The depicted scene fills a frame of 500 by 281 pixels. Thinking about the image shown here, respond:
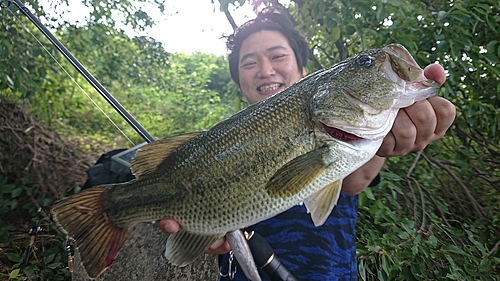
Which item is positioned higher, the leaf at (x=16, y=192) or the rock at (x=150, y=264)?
the leaf at (x=16, y=192)

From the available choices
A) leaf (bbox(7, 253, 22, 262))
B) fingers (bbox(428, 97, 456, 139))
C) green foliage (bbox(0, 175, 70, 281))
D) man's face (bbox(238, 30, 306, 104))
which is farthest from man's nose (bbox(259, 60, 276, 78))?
leaf (bbox(7, 253, 22, 262))

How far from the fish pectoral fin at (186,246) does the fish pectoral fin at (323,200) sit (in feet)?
1.32

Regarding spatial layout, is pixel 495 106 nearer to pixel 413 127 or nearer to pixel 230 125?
pixel 413 127

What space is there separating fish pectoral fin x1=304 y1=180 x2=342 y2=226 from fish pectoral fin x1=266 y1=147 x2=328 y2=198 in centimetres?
8

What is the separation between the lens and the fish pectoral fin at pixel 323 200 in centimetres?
122

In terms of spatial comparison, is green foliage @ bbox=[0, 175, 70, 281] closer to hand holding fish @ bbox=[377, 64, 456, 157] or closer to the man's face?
the man's face

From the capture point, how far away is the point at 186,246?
1.36m

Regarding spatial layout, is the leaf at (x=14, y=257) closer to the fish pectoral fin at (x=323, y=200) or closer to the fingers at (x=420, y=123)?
the fish pectoral fin at (x=323, y=200)

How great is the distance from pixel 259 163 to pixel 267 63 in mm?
1104

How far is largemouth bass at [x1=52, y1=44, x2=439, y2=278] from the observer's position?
1193 millimetres

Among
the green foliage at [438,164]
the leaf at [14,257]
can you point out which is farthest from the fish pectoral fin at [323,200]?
the leaf at [14,257]

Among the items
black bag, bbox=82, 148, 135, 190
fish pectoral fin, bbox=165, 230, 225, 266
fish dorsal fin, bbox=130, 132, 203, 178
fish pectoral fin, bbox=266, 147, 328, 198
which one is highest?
fish dorsal fin, bbox=130, 132, 203, 178

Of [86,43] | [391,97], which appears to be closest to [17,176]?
[86,43]

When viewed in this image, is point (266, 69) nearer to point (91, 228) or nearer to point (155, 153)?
point (155, 153)
